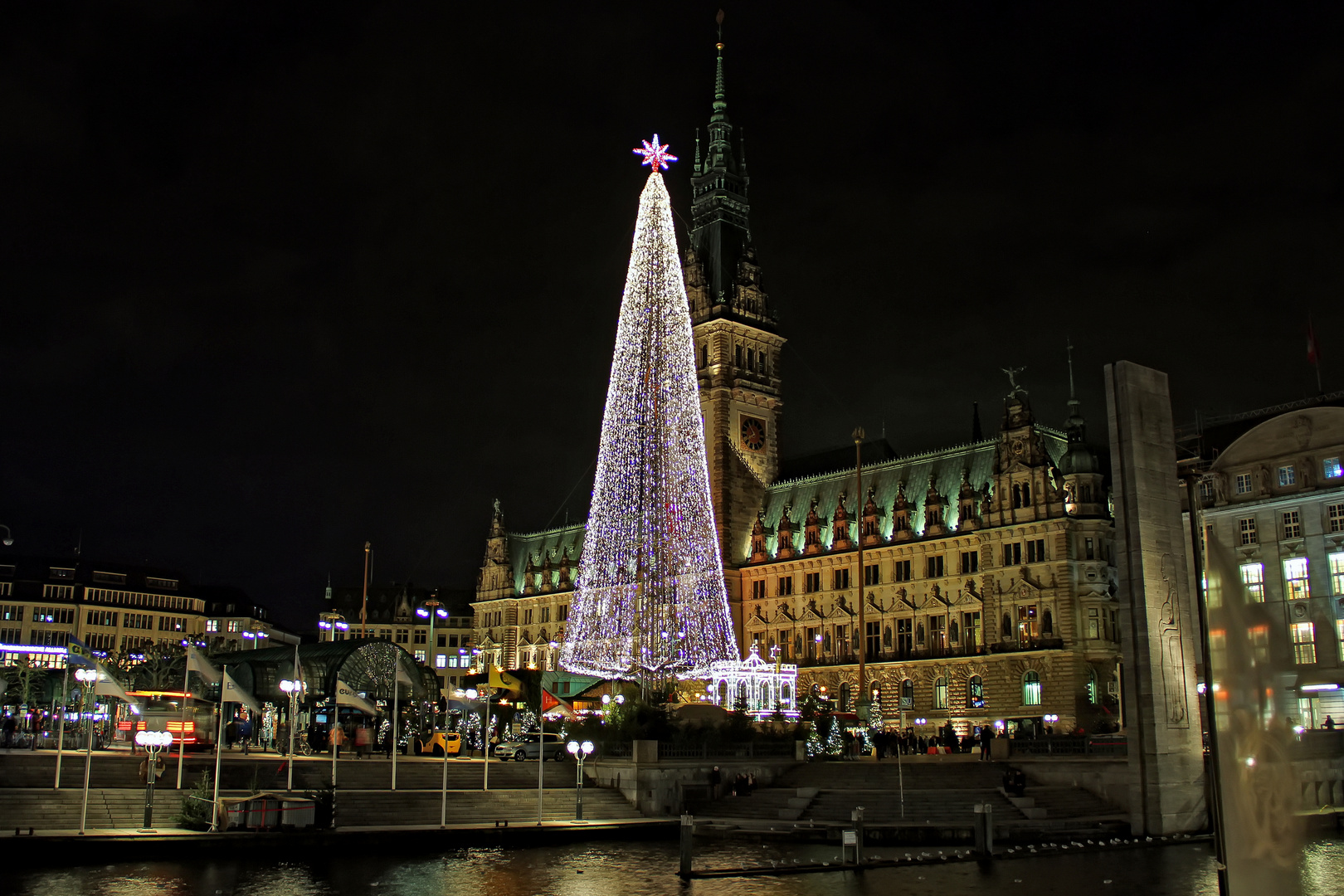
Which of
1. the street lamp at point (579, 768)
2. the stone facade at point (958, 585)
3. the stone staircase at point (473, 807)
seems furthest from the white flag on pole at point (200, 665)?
the stone facade at point (958, 585)

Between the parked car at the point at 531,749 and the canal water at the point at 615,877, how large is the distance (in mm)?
23130

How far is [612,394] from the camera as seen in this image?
68.0 m

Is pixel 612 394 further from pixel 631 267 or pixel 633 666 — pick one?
pixel 633 666

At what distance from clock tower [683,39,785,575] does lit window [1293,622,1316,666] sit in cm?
5326

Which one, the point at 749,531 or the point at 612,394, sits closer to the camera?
the point at 612,394

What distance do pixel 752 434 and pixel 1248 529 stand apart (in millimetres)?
51766

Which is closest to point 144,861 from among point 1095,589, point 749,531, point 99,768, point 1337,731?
point 99,768

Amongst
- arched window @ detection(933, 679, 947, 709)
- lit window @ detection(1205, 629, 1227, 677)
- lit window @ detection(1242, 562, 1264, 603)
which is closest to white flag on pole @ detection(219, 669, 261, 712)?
lit window @ detection(1205, 629, 1227, 677)

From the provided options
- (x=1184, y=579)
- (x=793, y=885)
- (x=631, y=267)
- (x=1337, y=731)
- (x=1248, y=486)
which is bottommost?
(x=793, y=885)

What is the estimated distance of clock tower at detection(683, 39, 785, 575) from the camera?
120 m

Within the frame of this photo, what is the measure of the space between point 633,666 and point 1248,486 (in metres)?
42.9

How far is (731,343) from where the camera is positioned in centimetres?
12262

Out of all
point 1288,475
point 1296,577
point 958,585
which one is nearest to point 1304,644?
point 1296,577

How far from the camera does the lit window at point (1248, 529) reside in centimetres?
8206
